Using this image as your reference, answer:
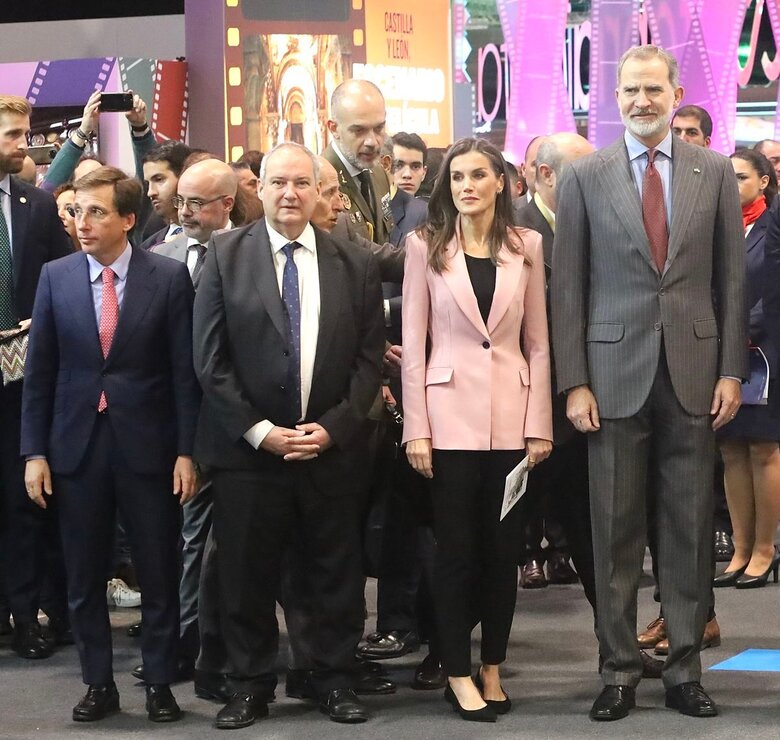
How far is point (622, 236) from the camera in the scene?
12.7ft

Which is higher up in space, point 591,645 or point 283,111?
point 283,111

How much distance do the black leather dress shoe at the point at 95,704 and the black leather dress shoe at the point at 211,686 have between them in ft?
0.90

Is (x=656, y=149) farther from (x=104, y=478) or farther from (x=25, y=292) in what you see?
(x=25, y=292)

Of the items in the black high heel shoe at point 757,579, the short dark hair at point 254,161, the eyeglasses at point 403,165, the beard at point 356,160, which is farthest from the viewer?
the eyeglasses at point 403,165

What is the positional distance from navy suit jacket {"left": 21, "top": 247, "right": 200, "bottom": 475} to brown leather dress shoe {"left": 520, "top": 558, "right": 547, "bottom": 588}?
221 cm

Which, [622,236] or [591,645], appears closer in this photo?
[622,236]

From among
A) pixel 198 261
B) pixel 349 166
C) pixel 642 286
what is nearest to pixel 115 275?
pixel 198 261

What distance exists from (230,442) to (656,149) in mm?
1449

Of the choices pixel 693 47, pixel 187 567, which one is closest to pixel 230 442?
pixel 187 567

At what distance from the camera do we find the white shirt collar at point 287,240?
3.97 m

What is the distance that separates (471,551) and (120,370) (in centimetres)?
112

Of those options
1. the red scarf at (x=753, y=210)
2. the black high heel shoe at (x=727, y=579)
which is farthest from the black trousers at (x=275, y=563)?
the red scarf at (x=753, y=210)

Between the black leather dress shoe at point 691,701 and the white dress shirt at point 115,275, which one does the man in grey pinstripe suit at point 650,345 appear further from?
the white dress shirt at point 115,275

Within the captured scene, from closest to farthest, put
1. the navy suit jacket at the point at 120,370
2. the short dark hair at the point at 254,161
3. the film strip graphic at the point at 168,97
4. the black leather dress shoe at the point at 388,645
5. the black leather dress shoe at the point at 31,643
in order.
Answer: the navy suit jacket at the point at 120,370 → the black leather dress shoe at the point at 388,645 → the black leather dress shoe at the point at 31,643 → the short dark hair at the point at 254,161 → the film strip graphic at the point at 168,97
